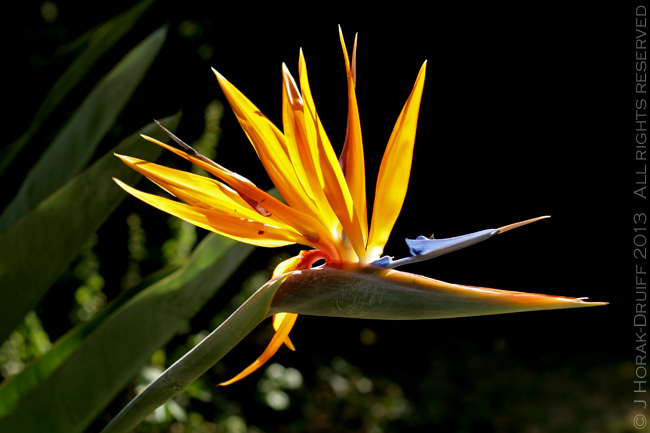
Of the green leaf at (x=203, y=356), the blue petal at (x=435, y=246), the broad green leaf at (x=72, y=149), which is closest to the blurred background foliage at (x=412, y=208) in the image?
the broad green leaf at (x=72, y=149)

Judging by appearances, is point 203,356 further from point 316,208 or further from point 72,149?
point 72,149

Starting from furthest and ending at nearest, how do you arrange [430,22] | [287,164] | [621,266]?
[621,266] → [430,22] → [287,164]

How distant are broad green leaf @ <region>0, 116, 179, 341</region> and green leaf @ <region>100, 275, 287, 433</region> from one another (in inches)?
10.3

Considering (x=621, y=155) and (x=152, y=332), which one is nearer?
(x=152, y=332)

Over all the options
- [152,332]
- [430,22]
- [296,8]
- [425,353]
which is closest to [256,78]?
[296,8]

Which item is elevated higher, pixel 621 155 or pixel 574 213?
pixel 621 155

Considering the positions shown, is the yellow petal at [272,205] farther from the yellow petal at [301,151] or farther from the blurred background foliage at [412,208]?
the blurred background foliage at [412,208]

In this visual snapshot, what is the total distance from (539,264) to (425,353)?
62 cm

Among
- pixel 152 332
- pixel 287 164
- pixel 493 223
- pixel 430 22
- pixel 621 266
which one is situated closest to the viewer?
pixel 287 164

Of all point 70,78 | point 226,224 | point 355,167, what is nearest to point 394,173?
point 355,167

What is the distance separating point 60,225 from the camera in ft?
2.02

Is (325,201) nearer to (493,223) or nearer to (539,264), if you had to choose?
(493,223)

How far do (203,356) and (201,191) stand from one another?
0.12 meters

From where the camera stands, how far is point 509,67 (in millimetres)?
2227
